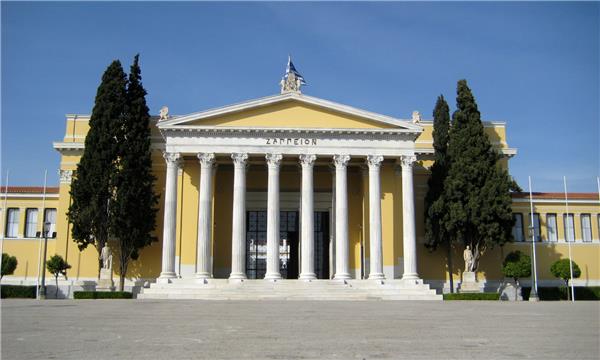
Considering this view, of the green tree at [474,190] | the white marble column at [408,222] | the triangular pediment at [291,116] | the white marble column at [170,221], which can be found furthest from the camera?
the triangular pediment at [291,116]

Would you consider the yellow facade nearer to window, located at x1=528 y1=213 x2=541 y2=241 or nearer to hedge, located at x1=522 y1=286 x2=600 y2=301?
Answer: window, located at x1=528 y1=213 x2=541 y2=241

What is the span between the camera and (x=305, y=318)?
1975 cm

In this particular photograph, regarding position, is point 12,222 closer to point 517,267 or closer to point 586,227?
point 517,267

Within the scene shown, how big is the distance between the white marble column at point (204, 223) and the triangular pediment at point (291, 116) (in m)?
2.51

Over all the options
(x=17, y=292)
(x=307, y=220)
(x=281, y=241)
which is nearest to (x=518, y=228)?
(x=307, y=220)

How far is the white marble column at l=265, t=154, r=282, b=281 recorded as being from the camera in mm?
37188

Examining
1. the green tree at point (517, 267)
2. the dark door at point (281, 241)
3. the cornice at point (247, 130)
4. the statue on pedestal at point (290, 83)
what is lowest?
the green tree at point (517, 267)

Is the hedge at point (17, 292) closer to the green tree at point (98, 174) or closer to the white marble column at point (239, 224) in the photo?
the green tree at point (98, 174)

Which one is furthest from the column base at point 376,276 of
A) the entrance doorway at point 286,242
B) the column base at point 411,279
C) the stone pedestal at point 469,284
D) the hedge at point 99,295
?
the hedge at point 99,295

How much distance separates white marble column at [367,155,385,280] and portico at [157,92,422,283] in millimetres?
63

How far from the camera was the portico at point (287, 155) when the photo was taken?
37.6m

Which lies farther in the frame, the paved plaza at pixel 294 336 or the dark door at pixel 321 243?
the dark door at pixel 321 243

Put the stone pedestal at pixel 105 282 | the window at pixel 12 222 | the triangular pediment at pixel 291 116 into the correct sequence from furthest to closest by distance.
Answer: the window at pixel 12 222 → the triangular pediment at pixel 291 116 → the stone pedestal at pixel 105 282

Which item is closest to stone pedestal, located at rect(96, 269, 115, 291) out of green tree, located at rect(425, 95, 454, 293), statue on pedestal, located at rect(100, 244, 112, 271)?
statue on pedestal, located at rect(100, 244, 112, 271)
